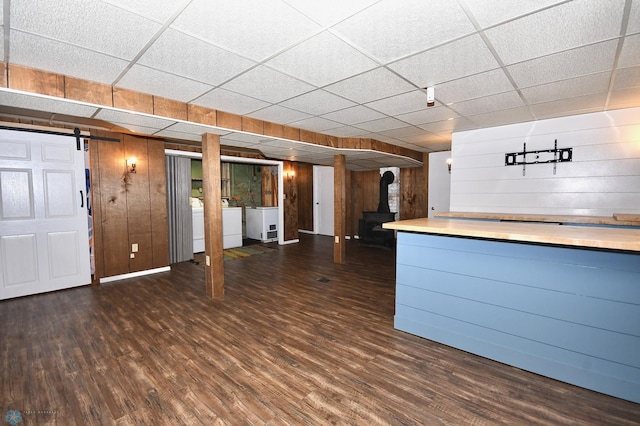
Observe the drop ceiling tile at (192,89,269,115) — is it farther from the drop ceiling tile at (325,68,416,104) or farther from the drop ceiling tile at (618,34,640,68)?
the drop ceiling tile at (618,34,640,68)

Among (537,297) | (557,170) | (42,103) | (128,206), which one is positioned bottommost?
(537,297)

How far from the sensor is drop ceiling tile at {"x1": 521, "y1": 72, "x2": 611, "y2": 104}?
2.56 meters

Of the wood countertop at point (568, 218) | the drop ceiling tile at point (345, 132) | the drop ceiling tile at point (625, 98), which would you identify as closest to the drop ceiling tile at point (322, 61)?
the drop ceiling tile at point (345, 132)

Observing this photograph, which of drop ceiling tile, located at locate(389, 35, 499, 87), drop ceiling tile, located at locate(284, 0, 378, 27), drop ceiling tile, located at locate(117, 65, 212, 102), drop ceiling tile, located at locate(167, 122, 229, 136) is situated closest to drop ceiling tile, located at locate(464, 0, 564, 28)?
drop ceiling tile, located at locate(389, 35, 499, 87)

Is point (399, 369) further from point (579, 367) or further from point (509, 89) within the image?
point (509, 89)

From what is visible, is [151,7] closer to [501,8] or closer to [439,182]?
[501,8]

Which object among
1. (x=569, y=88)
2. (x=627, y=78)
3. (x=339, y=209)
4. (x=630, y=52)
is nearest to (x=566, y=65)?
(x=630, y=52)

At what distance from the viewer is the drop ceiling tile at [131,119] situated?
2857mm

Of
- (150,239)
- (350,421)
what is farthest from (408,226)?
(150,239)

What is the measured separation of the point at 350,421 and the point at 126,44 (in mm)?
2879

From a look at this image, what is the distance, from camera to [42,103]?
2.53 metres

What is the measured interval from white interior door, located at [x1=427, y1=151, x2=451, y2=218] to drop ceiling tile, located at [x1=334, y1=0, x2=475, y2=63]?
541cm

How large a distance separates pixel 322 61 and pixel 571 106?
10.8ft

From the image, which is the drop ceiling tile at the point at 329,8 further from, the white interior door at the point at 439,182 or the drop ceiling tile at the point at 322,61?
the white interior door at the point at 439,182
